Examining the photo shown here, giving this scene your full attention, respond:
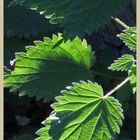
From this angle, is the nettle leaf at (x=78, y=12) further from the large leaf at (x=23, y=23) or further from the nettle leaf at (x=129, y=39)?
the large leaf at (x=23, y=23)

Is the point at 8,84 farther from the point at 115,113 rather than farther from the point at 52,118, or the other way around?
the point at 115,113

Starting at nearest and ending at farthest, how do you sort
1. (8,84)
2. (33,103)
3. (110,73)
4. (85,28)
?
(85,28) < (8,84) < (110,73) < (33,103)

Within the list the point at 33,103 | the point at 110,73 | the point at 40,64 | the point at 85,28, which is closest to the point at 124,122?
the point at 110,73

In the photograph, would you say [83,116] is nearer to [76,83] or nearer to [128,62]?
[76,83]

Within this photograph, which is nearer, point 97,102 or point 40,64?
point 97,102

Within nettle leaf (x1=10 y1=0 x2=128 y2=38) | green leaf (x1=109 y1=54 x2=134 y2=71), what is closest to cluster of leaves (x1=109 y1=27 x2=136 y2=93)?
green leaf (x1=109 y1=54 x2=134 y2=71)

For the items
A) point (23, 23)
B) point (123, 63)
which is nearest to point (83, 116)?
point (123, 63)

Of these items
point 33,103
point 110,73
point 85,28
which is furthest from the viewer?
point 33,103
